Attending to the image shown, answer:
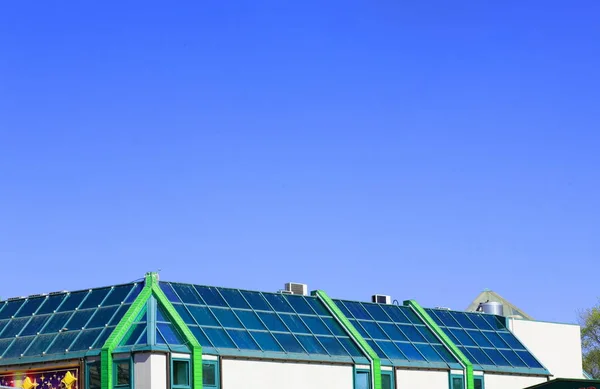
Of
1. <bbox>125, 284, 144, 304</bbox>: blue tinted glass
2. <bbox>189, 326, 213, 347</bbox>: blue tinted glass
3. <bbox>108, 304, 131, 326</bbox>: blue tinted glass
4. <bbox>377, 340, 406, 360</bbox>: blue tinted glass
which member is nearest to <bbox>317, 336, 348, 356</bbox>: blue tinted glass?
<bbox>377, 340, 406, 360</bbox>: blue tinted glass

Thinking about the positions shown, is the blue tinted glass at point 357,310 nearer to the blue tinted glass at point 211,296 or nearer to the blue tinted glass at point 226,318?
the blue tinted glass at point 211,296

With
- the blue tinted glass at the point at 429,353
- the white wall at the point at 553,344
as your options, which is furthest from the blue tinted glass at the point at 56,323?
the white wall at the point at 553,344

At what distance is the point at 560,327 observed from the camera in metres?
81.3

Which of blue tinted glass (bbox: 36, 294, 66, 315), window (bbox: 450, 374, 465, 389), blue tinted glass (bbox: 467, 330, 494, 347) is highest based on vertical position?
blue tinted glass (bbox: 36, 294, 66, 315)

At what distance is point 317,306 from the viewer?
68750 mm

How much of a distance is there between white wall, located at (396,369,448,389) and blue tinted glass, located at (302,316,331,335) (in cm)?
490

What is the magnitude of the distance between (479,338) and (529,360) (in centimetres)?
387

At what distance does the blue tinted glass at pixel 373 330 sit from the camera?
6832 cm

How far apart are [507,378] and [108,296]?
2767cm

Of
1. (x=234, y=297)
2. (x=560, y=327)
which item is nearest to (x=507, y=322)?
(x=560, y=327)

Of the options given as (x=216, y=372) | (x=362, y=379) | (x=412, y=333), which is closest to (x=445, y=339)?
(x=412, y=333)

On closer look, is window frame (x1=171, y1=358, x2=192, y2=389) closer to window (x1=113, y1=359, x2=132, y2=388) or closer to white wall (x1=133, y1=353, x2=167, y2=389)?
white wall (x1=133, y1=353, x2=167, y2=389)

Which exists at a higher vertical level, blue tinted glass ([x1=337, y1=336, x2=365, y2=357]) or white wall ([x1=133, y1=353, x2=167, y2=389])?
blue tinted glass ([x1=337, y1=336, x2=365, y2=357])

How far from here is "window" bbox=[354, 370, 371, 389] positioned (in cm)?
6350
